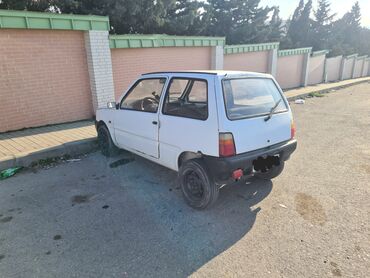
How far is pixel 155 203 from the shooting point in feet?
12.2

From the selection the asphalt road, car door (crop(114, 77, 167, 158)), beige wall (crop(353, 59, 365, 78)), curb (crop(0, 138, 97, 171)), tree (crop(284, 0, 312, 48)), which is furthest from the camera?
tree (crop(284, 0, 312, 48))

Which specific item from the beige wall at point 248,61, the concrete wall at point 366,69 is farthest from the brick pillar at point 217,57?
the concrete wall at point 366,69

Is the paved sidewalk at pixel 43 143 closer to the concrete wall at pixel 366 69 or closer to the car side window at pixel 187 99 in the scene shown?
the car side window at pixel 187 99

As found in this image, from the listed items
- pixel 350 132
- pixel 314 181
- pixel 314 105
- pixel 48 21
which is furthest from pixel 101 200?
pixel 314 105

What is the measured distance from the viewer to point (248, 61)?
1416 cm

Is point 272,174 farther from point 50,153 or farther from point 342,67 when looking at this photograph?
point 342,67

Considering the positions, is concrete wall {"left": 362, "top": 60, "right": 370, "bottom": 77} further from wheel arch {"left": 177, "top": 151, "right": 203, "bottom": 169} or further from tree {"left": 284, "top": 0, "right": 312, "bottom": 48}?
wheel arch {"left": 177, "top": 151, "right": 203, "bottom": 169}

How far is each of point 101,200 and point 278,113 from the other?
273cm

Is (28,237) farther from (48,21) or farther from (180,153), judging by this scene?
(48,21)

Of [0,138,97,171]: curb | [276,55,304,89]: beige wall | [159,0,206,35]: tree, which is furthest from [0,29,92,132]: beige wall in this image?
[276,55,304,89]: beige wall

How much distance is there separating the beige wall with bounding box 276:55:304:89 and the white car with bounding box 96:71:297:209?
546 inches

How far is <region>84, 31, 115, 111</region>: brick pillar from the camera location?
7.50 meters

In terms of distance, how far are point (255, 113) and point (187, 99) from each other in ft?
3.00

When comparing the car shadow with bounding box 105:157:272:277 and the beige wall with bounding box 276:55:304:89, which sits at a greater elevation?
the beige wall with bounding box 276:55:304:89
